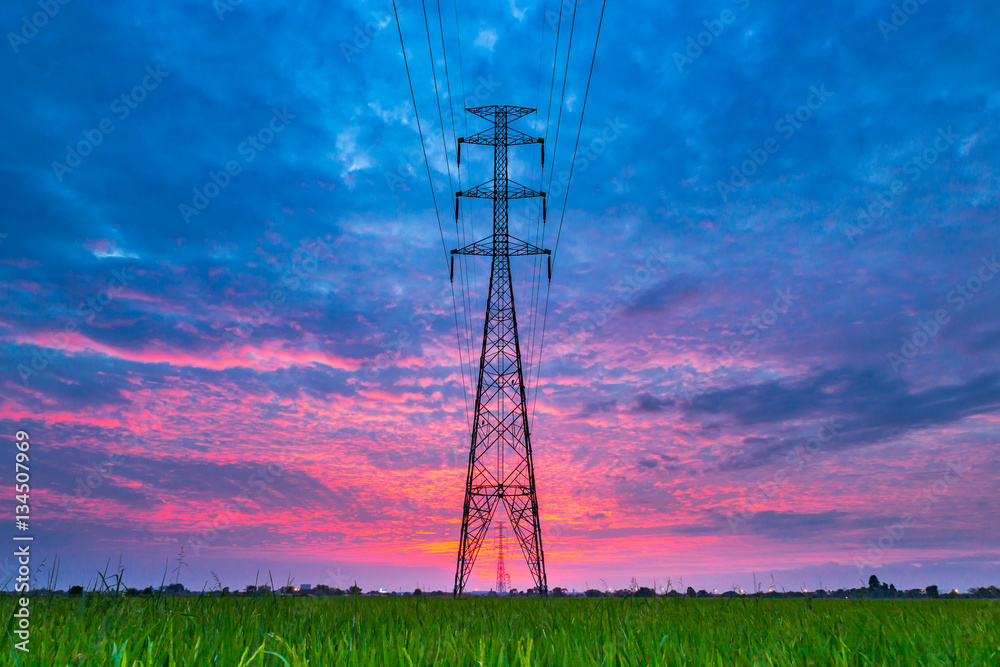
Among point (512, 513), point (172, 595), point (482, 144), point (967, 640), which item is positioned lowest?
point (967, 640)

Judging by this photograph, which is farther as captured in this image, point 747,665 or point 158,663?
point 747,665

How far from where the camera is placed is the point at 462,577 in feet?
103

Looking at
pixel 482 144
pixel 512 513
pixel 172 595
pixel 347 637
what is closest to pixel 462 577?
pixel 512 513

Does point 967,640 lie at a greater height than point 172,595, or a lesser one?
lesser

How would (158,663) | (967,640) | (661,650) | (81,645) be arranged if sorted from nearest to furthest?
1. (158,663)
2. (81,645)
3. (661,650)
4. (967,640)

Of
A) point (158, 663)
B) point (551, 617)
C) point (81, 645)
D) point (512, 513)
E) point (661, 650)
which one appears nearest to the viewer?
point (158, 663)

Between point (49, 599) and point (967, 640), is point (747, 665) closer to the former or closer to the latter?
point (967, 640)

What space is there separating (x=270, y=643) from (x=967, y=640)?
6556 mm

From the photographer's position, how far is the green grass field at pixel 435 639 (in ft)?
12.6

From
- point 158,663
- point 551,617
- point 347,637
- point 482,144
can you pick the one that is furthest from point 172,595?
point 482,144

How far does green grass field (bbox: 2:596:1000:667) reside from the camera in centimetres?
383

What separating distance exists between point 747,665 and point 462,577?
29.7m

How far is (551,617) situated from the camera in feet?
22.4

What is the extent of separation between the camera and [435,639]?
4.93 m
